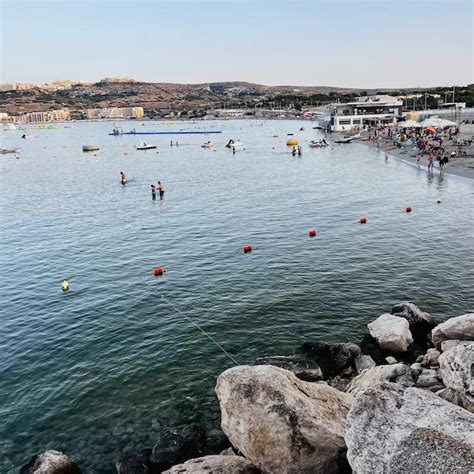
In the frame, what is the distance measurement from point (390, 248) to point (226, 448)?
2437 centimetres

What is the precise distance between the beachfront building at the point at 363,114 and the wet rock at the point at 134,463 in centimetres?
14487

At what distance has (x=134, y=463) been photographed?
48.2 ft

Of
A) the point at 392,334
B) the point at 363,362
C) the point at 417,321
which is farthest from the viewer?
the point at 417,321

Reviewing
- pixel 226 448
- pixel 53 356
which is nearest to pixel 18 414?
pixel 53 356

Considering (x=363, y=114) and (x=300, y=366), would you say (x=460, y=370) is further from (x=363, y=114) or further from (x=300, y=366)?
(x=363, y=114)

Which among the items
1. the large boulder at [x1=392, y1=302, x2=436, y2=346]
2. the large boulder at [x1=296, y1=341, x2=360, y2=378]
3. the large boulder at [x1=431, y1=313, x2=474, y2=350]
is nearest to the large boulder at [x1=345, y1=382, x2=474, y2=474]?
the large boulder at [x1=296, y1=341, x2=360, y2=378]

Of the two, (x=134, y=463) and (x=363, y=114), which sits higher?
(x=363, y=114)

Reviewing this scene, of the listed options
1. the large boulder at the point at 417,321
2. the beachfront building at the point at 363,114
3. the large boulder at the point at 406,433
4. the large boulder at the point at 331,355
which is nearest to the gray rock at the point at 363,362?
the large boulder at the point at 331,355

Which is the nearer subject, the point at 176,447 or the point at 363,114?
the point at 176,447

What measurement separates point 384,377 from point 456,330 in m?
4.80

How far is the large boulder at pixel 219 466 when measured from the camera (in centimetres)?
1264

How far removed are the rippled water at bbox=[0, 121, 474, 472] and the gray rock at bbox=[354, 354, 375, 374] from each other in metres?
3.00

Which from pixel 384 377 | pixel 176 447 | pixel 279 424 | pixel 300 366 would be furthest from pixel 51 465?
pixel 384 377

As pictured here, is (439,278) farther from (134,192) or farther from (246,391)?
(134,192)
